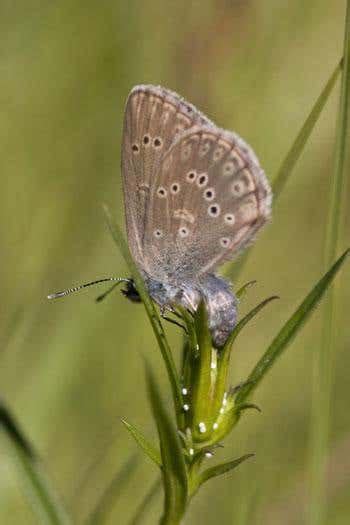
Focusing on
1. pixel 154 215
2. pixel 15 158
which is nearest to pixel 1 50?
pixel 15 158

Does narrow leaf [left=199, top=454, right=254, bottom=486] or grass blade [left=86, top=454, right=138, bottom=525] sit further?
grass blade [left=86, top=454, right=138, bottom=525]

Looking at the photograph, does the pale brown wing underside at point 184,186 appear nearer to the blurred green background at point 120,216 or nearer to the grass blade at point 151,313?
the blurred green background at point 120,216

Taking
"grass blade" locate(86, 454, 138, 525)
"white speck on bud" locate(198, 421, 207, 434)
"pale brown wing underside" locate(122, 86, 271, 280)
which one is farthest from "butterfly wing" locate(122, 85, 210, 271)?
"white speck on bud" locate(198, 421, 207, 434)

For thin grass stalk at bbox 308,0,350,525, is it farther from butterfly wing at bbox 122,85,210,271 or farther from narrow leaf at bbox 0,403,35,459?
butterfly wing at bbox 122,85,210,271

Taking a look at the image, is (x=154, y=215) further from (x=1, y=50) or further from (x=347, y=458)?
(x=1, y=50)

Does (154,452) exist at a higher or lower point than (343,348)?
higher

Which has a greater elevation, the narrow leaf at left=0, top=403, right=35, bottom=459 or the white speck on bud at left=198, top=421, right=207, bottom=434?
the white speck on bud at left=198, top=421, right=207, bottom=434

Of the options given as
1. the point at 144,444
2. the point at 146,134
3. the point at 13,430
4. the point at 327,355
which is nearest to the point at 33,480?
the point at 13,430

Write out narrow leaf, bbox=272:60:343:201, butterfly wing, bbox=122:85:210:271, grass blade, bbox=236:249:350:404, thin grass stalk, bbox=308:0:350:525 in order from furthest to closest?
butterfly wing, bbox=122:85:210:271 < narrow leaf, bbox=272:60:343:201 < thin grass stalk, bbox=308:0:350:525 < grass blade, bbox=236:249:350:404
